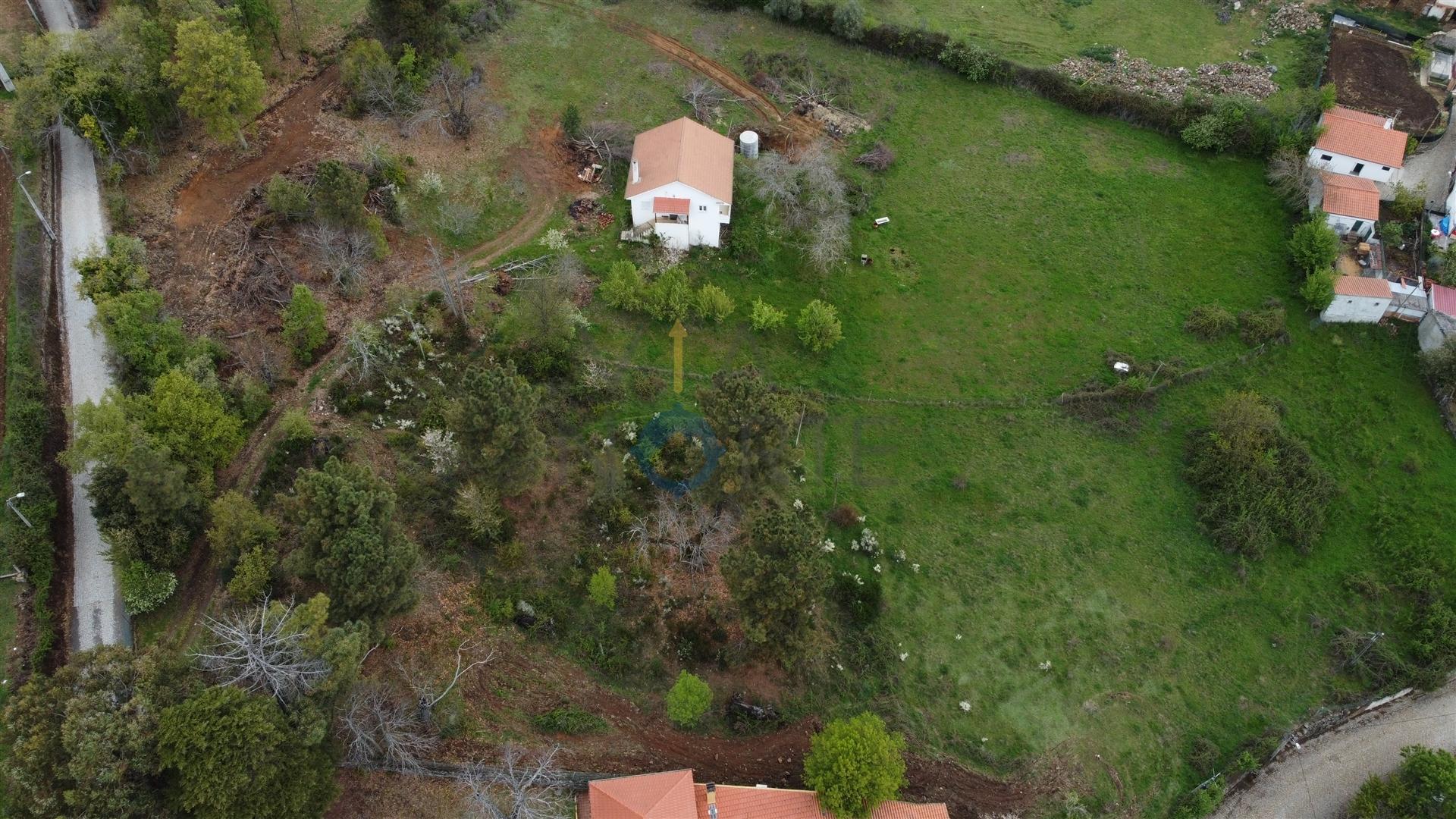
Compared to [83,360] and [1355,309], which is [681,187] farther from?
[1355,309]

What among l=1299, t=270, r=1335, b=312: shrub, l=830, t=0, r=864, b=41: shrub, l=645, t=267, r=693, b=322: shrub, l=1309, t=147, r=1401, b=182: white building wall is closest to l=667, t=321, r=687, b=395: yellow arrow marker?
l=645, t=267, r=693, b=322: shrub

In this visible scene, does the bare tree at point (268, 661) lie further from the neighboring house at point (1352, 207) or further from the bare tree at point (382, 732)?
the neighboring house at point (1352, 207)

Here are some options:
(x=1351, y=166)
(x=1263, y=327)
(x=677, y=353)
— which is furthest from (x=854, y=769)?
(x=1351, y=166)

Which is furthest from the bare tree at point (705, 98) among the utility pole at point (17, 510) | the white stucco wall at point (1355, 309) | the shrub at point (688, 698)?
the utility pole at point (17, 510)

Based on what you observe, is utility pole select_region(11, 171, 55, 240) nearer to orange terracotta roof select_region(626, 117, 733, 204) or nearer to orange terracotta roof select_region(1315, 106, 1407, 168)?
orange terracotta roof select_region(626, 117, 733, 204)

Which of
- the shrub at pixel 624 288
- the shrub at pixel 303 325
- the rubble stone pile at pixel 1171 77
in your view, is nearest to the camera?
the shrub at pixel 303 325
